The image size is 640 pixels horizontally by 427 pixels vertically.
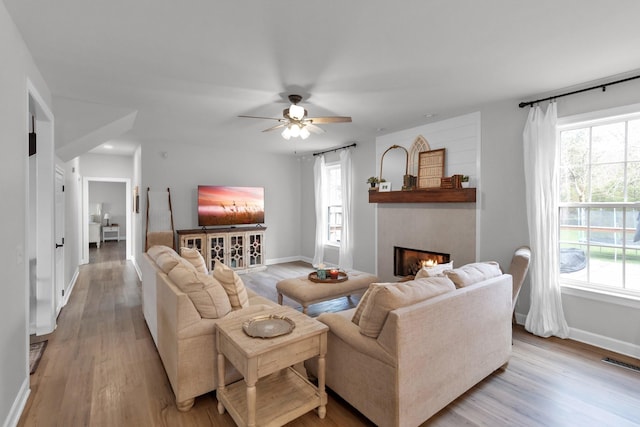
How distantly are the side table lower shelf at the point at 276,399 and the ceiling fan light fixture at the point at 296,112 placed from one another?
2390 millimetres

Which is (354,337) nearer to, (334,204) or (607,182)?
(607,182)

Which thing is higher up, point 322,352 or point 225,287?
point 225,287

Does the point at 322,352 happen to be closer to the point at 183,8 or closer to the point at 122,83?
the point at 183,8

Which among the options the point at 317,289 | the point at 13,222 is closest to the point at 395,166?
the point at 317,289

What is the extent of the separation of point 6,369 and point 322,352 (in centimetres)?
196

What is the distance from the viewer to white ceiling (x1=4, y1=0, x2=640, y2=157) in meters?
1.96

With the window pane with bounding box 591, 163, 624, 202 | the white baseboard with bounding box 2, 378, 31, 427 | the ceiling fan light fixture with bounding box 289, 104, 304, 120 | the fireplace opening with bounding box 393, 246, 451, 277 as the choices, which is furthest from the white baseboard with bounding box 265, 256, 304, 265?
the window pane with bounding box 591, 163, 624, 202

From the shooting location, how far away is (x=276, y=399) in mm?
2068

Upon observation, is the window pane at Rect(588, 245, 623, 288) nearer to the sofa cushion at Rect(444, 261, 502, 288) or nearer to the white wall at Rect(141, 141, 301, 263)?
the sofa cushion at Rect(444, 261, 502, 288)

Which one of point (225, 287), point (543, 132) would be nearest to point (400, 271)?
point (543, 132)

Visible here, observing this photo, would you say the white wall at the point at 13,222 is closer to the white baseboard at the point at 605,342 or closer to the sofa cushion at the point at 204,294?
the sofa cushion at the point at 204,294

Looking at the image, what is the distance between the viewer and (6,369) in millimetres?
1932

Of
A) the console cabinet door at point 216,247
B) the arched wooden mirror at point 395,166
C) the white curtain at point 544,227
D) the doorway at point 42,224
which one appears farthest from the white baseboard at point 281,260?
the white curtain at point 544,227

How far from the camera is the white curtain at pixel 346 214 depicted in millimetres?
6066
